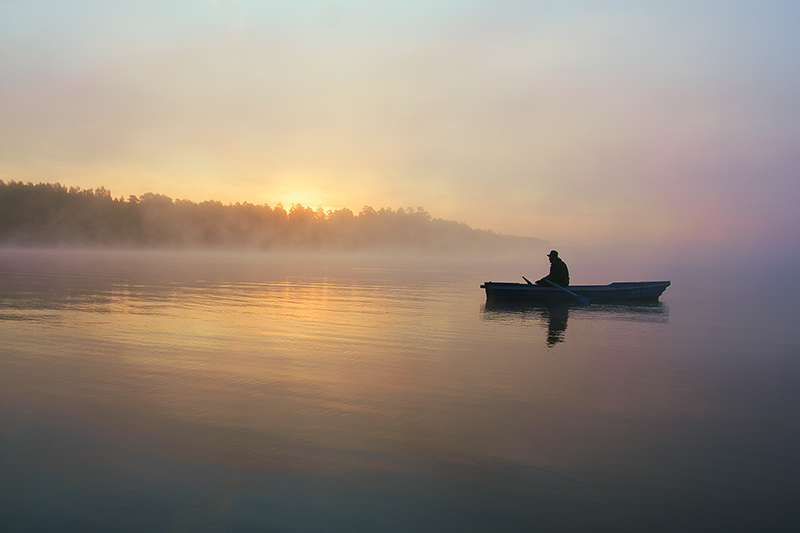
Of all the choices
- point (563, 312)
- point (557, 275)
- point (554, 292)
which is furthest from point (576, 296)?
point (563, 312)

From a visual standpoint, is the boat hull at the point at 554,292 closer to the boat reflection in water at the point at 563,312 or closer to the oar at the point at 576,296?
the oar at the point at 576,296

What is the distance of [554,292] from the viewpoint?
26266 millimetres

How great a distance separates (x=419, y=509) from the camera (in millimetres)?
5293

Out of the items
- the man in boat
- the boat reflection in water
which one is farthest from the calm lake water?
the man in boat

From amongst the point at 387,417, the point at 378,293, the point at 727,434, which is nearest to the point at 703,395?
the point at 727,434

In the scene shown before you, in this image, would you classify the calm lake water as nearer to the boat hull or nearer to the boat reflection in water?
the boat reflection in water

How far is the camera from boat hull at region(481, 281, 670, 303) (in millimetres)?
26156

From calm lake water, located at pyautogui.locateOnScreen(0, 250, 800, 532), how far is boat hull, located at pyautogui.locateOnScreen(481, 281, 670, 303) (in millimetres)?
10320

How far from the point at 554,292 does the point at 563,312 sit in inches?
120

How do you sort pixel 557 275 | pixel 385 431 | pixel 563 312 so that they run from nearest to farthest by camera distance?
pixel 385 431 < pixel 563 312 < pixel 557 275

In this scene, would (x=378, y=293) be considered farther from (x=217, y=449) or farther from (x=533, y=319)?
(x=217, y=449)

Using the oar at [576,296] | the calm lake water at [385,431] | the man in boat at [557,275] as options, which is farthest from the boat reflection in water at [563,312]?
the calm lake water at [385,431]

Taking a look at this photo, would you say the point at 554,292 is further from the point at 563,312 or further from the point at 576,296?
the point at 563,312

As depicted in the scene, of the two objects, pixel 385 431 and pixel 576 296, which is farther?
pixel 576 296
